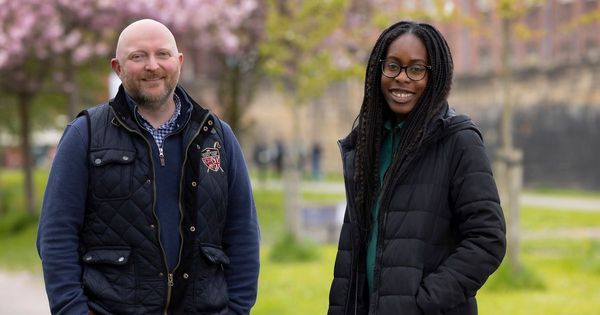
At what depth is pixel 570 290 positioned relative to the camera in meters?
9.94

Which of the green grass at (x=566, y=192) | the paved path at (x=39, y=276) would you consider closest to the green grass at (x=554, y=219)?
the paved path at (x=39, y=276)

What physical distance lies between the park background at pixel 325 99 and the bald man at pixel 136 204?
528cm

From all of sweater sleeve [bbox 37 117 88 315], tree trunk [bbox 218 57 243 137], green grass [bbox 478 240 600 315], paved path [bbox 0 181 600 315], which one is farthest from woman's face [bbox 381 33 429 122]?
tree trunk [bbox 218 57 243 137]

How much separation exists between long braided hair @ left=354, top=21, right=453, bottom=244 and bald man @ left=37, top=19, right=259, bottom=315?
56 cm

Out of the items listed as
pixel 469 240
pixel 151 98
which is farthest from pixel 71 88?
pixel 469 240

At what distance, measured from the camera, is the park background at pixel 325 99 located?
→ 10531 mm

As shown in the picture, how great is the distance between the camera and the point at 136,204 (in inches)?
146

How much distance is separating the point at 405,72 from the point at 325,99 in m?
32.9

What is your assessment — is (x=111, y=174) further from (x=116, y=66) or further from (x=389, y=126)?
(x=389, y=126)

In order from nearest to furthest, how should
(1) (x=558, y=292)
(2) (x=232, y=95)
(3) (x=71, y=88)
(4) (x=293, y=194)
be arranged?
1. (1) (x=558, y=292)
2. (4) (x=293, y=194)
3. (3) (x=71, y=88)
4. (2) (x=232, y=95)

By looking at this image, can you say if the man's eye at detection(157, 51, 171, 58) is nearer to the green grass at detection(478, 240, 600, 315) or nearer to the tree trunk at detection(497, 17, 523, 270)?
the green grass at detection(478, 240, 600, 315)

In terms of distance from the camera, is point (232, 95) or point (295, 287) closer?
point (295, 287)

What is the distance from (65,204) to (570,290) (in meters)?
7.22

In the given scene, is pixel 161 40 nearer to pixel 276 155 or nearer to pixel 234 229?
pixel 234 229
